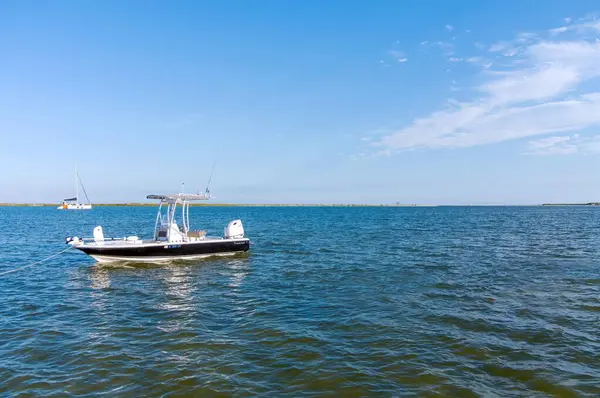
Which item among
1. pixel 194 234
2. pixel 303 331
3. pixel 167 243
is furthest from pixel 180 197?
pixel 303 331

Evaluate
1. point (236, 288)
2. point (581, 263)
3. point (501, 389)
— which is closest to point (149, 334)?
point (236, 288)

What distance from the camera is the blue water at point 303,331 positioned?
29.8 feet

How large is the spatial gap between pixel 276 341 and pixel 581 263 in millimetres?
24507

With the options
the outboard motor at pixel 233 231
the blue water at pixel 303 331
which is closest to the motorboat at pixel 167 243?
the outboard motor at pixel 233 231

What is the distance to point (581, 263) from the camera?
25766 millimetres

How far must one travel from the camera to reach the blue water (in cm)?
907

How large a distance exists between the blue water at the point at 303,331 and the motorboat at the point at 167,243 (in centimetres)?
164

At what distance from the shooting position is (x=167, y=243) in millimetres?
26875

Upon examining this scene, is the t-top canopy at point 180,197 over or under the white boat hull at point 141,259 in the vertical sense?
over

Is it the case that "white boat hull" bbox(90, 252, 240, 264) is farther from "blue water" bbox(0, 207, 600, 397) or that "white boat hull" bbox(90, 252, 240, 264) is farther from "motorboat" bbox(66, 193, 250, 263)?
"blue water" bbox(0, 207, 600, 397)

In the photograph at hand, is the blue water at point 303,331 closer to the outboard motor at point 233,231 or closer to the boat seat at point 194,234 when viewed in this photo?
the boat seat at point 194,234

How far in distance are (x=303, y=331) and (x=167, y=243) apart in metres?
17.3

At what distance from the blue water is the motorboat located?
5.37ft

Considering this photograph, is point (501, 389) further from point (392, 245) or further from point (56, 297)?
point (392, 245)
